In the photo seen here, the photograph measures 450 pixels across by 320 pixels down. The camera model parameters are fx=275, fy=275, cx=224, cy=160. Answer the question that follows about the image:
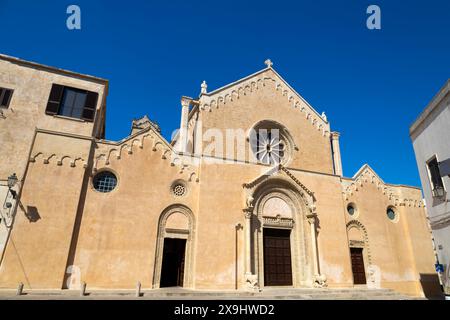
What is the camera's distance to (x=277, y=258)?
1730cm

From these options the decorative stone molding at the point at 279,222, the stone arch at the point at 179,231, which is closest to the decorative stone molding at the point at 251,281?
the stone arch at the point at 179,231

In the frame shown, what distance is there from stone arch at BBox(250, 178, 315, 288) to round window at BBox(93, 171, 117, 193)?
331 inches

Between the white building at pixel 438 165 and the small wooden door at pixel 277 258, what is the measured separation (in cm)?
782

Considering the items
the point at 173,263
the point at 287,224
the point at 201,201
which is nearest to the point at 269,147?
the point at 287,224

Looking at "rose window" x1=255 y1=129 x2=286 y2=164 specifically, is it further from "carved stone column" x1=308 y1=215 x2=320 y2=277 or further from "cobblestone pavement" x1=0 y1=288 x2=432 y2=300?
"cobblestone pavement" x1=0 y1=288 x2=432 y2=300

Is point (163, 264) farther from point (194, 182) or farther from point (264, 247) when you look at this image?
point (264, 247)

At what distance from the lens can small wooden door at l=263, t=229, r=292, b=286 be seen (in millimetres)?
16734

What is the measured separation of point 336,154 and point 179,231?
45.8ft

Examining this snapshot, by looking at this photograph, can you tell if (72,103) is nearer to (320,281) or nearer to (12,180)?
(12,180)

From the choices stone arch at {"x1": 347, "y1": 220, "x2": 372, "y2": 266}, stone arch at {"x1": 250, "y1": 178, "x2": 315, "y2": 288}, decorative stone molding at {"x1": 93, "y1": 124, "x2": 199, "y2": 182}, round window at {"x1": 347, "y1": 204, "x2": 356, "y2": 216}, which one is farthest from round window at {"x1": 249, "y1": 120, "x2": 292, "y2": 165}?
stone arch at {"x1": 347, "y1": 220, "x2": 372, "y2": 266}

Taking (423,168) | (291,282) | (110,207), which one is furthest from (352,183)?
(110,207)

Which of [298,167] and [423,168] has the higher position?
[298,167]
